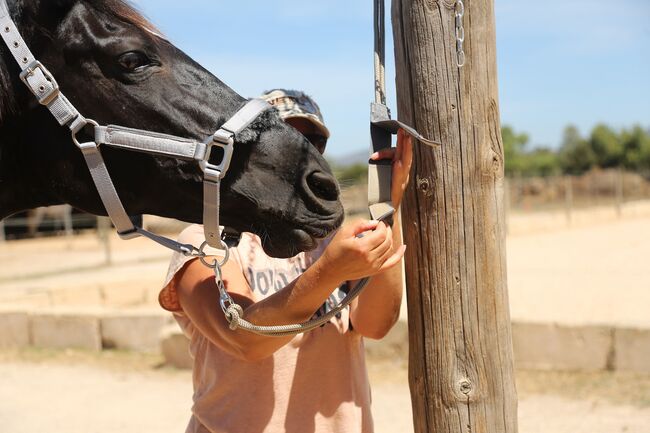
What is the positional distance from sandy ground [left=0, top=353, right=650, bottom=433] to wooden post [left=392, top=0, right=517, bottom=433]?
3166 millimetres

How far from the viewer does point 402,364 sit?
6.37 metres

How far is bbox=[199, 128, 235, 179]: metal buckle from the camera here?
1.73 metres

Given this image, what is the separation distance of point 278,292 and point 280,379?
390 millimetres

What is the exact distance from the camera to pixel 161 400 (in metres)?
6.09

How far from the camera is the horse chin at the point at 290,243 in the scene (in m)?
1.78

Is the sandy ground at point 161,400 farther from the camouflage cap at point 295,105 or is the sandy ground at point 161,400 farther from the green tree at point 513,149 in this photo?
the green tree at point 513,149

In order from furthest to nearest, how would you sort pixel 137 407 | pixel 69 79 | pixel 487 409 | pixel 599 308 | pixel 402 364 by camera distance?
pixel 599 308 < pixel 402 364 < pixel 137 407 < pixel 487 409 < pixel 69 79

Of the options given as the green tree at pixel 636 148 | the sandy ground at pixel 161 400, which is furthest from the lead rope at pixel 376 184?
the green tree at pixel 636 148

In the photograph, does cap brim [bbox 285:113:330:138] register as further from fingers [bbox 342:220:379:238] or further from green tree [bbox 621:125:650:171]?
green tree [bbox 621:125:650:171]

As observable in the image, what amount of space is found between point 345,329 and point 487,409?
20.5 inches

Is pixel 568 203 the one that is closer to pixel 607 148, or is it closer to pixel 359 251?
pixel 359 251

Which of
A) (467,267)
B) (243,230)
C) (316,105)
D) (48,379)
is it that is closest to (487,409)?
(467,267)

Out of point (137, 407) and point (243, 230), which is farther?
point (137, 407)

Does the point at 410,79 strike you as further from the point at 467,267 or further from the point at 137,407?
the point at 137,407
